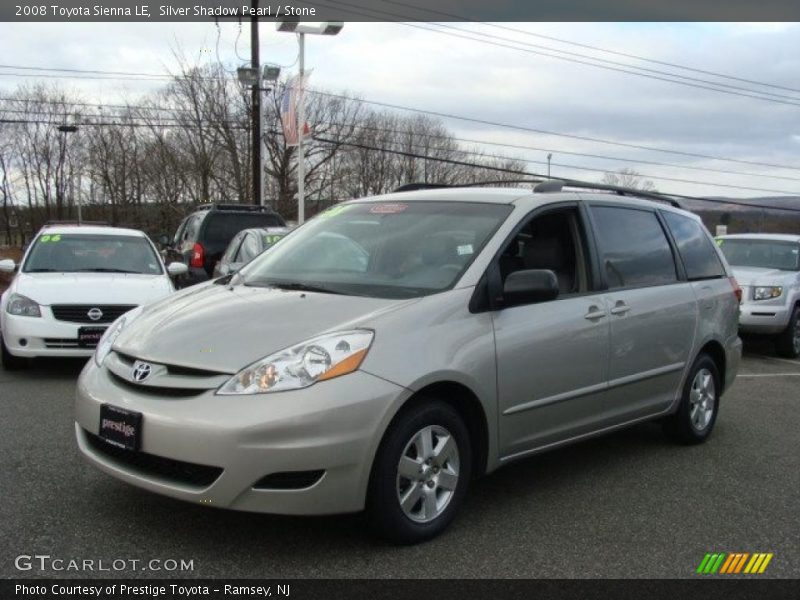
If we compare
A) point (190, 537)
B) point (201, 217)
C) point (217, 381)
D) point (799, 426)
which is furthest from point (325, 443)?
point (201, 217)

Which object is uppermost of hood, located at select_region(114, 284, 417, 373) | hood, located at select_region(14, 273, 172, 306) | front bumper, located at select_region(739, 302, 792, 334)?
hood, located at select_region(114, 284, 417, 373)

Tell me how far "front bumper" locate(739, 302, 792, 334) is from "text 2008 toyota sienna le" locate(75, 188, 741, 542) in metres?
6.07

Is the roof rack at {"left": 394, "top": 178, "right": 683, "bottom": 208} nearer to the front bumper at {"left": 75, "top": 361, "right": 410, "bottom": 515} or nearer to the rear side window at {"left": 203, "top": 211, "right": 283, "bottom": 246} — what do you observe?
the front bumper at {"left": 75, "top": 361, "right": 410, "bottom": 515}

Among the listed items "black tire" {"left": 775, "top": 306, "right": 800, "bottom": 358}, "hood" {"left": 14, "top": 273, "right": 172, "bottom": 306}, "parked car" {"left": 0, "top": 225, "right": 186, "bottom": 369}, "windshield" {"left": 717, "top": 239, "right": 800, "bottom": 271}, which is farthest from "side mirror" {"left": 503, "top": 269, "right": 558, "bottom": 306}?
"windshield" {"left": 717, "top": 239, "right": 800, "bottom": 271}

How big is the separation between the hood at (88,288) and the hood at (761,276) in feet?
26.6

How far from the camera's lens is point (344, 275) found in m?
4.28

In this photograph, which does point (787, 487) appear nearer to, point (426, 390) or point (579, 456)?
point (579, 456)

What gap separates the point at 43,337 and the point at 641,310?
5.52 meters

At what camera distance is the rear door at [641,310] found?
4805mm

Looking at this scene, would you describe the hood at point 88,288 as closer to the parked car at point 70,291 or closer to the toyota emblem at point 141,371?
the parked car at point 70,291

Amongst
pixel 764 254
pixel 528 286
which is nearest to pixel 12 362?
pixel 528 286

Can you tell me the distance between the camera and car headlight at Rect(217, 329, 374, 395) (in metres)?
3.28

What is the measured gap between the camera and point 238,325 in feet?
12.0

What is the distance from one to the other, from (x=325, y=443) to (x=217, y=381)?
21.6 inches
